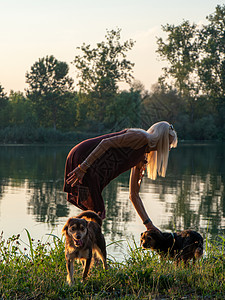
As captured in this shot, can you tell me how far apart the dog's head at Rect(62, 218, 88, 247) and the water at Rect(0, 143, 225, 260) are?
3.51 m

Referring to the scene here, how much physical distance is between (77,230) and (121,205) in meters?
12.2

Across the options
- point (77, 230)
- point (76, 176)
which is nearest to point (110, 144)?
point (76, 176)

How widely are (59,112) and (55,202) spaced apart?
189ft

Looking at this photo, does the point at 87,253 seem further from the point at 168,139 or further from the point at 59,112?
the point at 59,112

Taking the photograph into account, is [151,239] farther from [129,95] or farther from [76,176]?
[129,95]

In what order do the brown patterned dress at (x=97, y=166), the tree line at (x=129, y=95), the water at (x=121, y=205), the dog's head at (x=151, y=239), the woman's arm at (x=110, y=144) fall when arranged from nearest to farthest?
the woman's arm at (x=110, y=144) → the brown patterned dress at (x=97, y=166) → the dog's head at (x=151, y=239) → the water at (x=121, y=205) → the tree line at (x=129, y=95)

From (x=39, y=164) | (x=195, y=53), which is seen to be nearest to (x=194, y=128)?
(x=195, y=53)

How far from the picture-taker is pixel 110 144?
4613 mm

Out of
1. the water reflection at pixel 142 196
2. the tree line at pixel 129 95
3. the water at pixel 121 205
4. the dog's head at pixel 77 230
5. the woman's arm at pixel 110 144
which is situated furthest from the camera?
the tree line at pixel 129 95

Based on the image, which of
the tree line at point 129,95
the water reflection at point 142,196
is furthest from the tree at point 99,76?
the water reflection at point 142,196

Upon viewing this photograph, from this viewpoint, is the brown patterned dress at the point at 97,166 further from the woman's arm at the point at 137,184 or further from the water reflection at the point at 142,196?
the water reflection at the point at 142,196

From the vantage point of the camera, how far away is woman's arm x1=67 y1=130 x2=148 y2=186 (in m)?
4.59

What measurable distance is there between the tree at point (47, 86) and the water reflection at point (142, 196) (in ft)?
153

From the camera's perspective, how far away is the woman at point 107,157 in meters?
4.61
